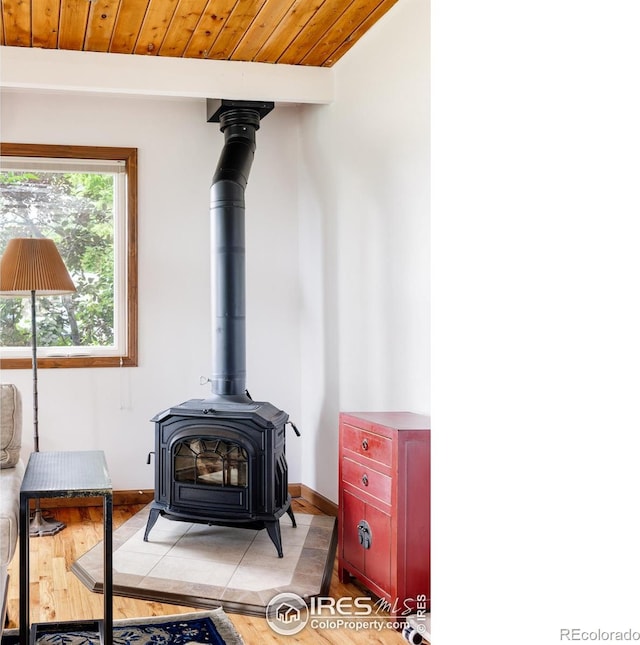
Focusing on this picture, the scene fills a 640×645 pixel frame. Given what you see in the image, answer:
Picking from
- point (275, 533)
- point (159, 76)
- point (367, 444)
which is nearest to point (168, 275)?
point (159, 76)

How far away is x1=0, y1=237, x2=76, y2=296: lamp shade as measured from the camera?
3.84m

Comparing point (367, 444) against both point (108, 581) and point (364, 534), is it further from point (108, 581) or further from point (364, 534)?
point (108, 581)

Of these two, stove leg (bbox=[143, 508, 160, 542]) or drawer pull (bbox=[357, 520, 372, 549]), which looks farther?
stove leg (bbox=[143, 508, 160, 542])

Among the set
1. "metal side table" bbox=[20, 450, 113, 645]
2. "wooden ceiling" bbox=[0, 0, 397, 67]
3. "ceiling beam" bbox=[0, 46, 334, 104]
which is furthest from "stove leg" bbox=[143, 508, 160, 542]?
"wooden ceiling" bbox=[0, 0, 397, 67]

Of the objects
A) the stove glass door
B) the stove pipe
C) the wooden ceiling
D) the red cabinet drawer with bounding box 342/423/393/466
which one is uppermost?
the wooden ceiling

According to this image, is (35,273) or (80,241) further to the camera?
(80,241)

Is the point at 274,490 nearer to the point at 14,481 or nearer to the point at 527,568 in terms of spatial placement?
the point at 14,481

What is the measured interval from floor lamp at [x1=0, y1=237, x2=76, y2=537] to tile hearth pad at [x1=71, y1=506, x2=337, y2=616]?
495 mm

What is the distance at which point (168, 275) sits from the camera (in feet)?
14.9

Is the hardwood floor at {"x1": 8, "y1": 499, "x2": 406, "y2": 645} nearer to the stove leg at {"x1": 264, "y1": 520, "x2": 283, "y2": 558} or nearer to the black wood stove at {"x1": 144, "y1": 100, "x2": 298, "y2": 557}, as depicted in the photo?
the stove leg at {"x1": 264, "y1": 520, "x2": 283, "y2": 558}

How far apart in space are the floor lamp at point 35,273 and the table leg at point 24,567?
1790mm

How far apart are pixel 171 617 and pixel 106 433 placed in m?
2.06

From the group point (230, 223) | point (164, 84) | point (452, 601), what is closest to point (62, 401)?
point (230, 223)

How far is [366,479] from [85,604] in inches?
46.8
